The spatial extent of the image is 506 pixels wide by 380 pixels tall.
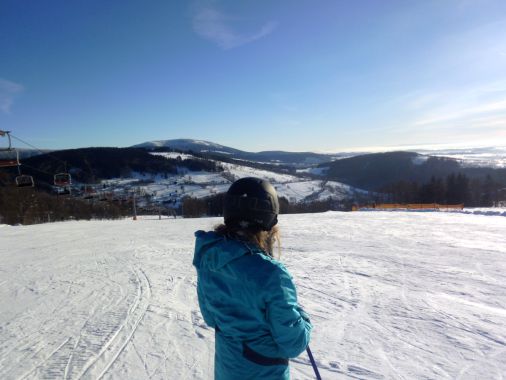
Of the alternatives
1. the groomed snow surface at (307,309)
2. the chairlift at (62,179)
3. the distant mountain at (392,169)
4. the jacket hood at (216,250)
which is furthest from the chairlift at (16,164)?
the distant mountain at (392,169)

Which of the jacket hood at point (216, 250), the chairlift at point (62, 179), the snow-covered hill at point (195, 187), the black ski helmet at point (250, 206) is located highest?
the black ski helmet at point (250, 206)

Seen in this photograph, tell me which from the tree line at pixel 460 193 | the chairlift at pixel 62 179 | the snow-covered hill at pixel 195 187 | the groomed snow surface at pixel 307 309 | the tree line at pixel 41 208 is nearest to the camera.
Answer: the groomed snow surface at pixel 307 309

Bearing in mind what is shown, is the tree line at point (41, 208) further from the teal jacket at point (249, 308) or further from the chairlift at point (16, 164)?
the teal jacket at point (249, 308)

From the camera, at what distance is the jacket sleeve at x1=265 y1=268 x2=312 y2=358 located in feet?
5.77

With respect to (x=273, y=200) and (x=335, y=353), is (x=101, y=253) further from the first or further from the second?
(x=273, y=200)

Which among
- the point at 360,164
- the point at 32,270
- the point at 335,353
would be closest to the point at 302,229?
the point at 32,270

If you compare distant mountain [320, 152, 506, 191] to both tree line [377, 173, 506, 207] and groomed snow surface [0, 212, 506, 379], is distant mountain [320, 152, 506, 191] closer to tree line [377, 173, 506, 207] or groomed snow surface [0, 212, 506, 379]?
tree line [377, 173, 506, 207]

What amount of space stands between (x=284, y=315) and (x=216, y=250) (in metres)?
0.46

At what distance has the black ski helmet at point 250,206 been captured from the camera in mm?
1918

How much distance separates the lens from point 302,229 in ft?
54.5

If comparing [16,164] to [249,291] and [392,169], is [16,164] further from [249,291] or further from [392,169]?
[392,169]

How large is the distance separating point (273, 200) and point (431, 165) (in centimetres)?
16385

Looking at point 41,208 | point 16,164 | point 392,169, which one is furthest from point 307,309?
point 392,169

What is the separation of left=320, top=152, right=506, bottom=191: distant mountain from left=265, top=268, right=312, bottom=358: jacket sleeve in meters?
132
